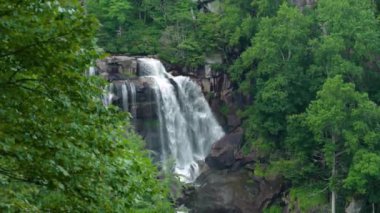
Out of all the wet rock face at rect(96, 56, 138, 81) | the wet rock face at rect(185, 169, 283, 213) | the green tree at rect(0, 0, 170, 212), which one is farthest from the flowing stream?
the green tree at rect(0, 0, 170, 212)

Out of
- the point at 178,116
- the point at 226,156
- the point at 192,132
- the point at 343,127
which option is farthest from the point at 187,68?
the point at 343,127

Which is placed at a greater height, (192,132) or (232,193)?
(192,132)

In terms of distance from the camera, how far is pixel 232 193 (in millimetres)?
36875

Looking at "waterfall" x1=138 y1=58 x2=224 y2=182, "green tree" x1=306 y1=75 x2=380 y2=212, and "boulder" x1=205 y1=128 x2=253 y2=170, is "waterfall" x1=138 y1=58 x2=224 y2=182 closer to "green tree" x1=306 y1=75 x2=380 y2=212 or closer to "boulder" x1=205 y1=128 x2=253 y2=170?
"boulder" x1=205 y1=128 x2=253 y2=170

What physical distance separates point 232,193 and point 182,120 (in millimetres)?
5602

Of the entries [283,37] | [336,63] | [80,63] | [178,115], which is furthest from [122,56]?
[80,63]

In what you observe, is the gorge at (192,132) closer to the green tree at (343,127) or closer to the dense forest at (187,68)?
the dense forest at (187,68)

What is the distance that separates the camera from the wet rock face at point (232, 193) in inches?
1435

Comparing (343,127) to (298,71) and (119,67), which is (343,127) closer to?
(298,71)

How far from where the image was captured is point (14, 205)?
21.9ft

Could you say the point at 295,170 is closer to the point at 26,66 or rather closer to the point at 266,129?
the point at 266,129

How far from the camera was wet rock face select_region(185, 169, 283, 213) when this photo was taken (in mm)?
36438

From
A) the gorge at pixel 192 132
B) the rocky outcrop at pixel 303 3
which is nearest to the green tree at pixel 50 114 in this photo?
the gorge at pixel 192 132

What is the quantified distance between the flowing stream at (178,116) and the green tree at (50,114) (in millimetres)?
30529
